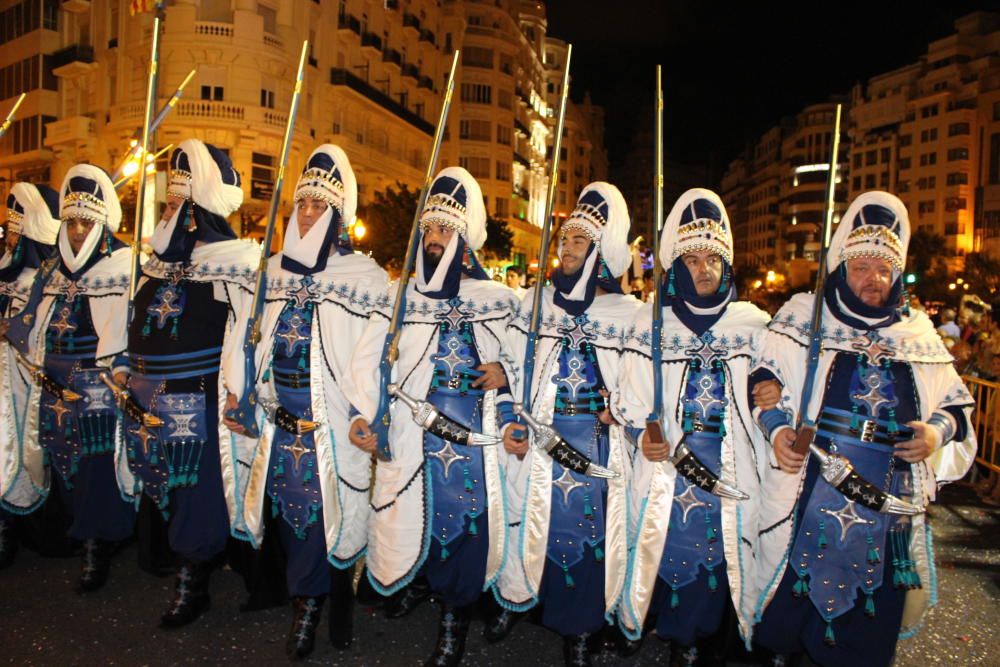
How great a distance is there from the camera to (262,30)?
27.9 meters

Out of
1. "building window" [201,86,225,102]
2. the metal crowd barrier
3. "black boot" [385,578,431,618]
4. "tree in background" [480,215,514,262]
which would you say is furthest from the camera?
"tree in background" [480,215,514,262]

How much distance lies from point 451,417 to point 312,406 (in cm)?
72

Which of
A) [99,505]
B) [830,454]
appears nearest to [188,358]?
[99,505]

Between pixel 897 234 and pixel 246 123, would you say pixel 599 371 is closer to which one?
pixel 897 234

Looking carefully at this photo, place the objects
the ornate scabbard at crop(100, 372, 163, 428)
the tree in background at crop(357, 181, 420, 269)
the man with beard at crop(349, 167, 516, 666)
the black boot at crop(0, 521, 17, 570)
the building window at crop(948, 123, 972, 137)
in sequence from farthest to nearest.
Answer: the building window at crop(948, 123, 972, 137) → the tree in background at crop(357, 181, 420, 269) → the black boot at crop(0, 521, 17, 570) → the ornate scabbard at crop(100, 372, 163, 428) → the man with beard at crop(349, 167, 516, 666)

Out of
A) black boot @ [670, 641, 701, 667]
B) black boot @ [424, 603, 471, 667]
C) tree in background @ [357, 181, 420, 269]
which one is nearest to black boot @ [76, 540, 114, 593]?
black boot @ [424, 603, 471, 667]

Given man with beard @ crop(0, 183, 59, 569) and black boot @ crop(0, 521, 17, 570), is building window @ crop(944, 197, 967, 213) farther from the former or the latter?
black boot @ crop(0, 521, 17, 570)

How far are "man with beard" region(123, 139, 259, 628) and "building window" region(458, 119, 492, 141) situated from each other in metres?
48.8

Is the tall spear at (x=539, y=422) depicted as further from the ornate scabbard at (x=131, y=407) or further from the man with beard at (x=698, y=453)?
the ornate scabbard at (x=131, y=407)

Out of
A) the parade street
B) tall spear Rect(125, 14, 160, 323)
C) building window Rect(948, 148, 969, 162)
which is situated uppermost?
building window Rect(948, 148, 969, 162)

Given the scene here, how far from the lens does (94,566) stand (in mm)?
4508

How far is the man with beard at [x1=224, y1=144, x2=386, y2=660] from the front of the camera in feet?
12.8

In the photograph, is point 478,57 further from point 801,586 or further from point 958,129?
point 801,586

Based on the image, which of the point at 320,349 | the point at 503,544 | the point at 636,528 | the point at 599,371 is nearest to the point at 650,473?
the point at 636,528
